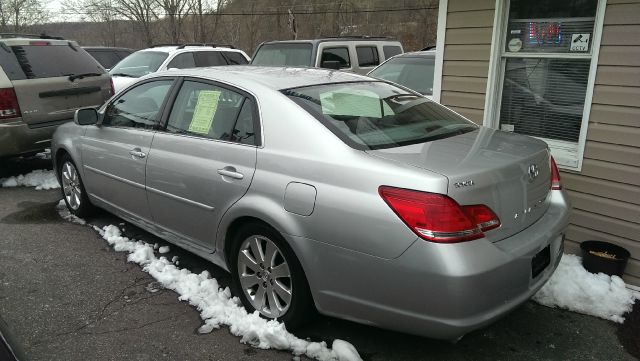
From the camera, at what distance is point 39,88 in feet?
20.9

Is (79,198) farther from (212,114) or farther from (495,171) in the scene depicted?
(495,171)

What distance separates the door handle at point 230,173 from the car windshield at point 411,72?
4.40m

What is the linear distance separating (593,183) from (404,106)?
175 cm

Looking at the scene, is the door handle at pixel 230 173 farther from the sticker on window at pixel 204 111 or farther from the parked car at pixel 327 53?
the parked car at pixel 327 53

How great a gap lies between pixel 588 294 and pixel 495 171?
1593 mm

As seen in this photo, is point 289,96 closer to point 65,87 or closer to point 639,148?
point 639,148

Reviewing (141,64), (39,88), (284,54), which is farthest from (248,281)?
(141,64)

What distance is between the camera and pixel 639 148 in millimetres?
3639

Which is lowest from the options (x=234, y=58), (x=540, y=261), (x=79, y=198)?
(x=79, y=198)

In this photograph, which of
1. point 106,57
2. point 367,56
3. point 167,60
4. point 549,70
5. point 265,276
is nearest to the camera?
point 265,276

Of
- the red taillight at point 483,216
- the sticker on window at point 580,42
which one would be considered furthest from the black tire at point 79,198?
the sticker on window at point 580,42

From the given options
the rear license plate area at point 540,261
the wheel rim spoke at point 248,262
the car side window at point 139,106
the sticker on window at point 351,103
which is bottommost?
the wheel rim spoke at point 248,262

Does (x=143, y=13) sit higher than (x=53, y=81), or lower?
higher

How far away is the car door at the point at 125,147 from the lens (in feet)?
13.1
